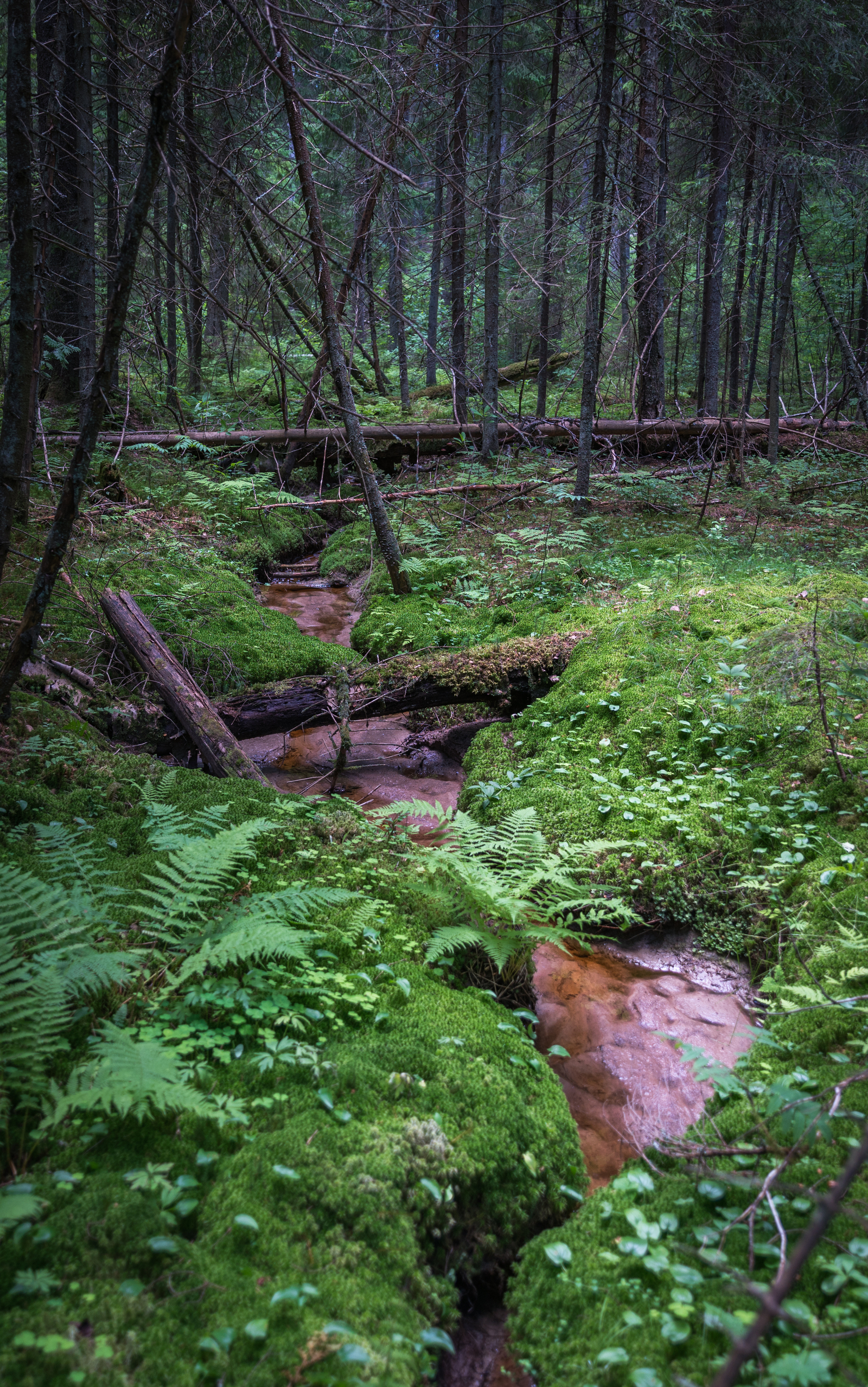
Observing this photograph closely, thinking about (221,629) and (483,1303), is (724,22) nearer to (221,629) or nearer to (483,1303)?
(221,629)

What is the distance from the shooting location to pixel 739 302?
573 inches

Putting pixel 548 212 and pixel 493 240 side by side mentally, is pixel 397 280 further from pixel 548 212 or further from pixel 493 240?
pixel 493 240

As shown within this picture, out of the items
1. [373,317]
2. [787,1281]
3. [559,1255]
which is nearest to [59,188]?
[373,317]

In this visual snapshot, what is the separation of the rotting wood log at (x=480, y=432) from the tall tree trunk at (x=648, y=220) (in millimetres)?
527

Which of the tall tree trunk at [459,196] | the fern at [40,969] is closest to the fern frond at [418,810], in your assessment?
the fern at [40,969]

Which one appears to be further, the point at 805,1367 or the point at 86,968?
the point at 86,968

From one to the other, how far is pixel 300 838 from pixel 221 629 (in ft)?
12.1

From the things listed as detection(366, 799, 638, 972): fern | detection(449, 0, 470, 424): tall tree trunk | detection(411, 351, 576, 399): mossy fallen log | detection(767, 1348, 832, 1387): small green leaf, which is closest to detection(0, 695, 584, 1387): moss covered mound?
detection(366, 799, 638, 972): fern

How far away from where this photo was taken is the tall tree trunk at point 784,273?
31.7 ft

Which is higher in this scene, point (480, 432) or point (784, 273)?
point (784, 273)

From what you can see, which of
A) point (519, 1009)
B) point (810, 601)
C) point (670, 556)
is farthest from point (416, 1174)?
point (670, 556)

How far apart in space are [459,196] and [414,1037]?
9.31m

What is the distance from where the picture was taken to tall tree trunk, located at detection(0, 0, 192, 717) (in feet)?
10.6

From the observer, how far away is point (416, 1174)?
2.27 m
